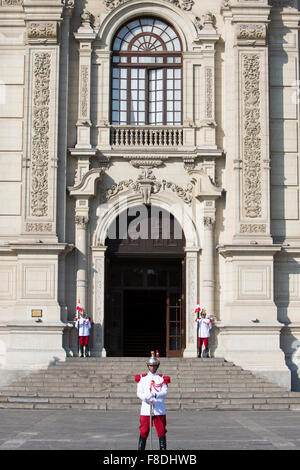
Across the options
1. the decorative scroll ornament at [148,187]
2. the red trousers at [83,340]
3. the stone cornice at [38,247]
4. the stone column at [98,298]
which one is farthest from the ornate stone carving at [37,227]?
the red trousers at [83,340]

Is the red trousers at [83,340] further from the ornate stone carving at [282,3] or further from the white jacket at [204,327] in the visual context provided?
the ornate stone carving at [282,3]

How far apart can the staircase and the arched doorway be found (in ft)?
9.00

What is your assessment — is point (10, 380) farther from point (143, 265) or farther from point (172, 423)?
point (172, 423)

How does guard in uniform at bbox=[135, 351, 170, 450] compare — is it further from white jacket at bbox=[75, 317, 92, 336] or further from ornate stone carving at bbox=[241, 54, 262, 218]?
ornate stone carving at bbox=[241, 54, 262, 218]

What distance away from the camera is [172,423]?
64.2ft

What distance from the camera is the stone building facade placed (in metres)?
28.7

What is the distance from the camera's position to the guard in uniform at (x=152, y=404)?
559 inches

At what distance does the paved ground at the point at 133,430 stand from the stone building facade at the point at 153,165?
671 cm

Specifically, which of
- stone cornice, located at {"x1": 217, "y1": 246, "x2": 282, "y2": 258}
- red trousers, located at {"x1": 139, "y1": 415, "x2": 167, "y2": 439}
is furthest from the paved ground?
stone cornice, located at {"x1": 217, "y1": 246, "x2": 282, "y2": 258}

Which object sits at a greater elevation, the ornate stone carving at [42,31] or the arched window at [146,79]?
the ornate stone carving at [42,31]

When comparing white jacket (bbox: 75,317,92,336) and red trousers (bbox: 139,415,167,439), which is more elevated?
white jacket (bbox: 75,317,92,336)

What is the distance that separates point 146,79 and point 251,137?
14.9 ft

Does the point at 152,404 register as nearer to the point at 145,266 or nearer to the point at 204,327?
the point at 204,327

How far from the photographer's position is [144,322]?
37688 millimetres
